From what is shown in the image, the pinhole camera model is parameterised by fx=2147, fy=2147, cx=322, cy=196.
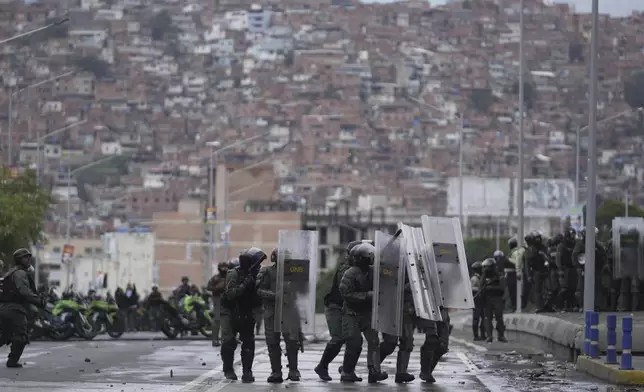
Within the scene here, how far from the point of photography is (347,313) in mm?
23094

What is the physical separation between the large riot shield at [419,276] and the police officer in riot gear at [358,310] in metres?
0.40

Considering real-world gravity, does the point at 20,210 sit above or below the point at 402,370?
above

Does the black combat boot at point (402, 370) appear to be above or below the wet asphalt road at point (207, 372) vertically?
above

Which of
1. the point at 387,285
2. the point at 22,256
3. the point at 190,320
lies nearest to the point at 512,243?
the point at 190,320

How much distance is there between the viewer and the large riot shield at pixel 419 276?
23000mm

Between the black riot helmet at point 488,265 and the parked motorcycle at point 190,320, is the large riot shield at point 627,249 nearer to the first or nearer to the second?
the black riot helmet at point 488,265

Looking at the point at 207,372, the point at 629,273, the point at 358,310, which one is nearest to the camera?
the point at 358,310

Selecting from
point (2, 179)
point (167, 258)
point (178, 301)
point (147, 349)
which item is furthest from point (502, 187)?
point (147, 349)

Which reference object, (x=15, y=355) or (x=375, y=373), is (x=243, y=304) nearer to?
(x=375, y=373)

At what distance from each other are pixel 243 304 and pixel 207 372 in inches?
83.4

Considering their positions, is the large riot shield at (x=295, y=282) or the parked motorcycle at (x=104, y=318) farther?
the parked motorcycle at (x=104, y=318)

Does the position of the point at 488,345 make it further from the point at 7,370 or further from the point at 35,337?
the point at 7,370

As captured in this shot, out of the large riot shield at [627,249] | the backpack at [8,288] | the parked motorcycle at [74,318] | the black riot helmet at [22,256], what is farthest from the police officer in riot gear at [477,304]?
the black riot helmet at [22,256]

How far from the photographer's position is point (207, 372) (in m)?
25.1
